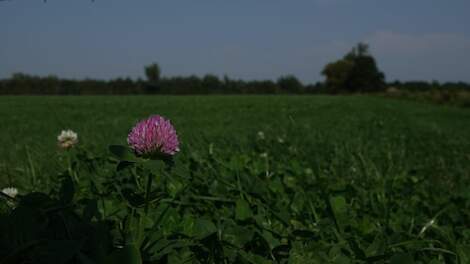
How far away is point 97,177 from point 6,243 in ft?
2.38

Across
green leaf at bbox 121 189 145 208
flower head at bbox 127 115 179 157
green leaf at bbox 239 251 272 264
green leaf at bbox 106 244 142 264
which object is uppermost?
flower head at bbox 127 115 179 157

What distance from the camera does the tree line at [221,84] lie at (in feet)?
140

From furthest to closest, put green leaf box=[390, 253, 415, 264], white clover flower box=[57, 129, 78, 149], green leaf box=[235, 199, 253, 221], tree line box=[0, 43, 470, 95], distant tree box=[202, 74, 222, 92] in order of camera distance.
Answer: distant tree box=[202, 74, 222, 92]
tree line box=[0, 43, 470, 95]
white clover flower box=[57, 129, 78, 149]
green leaf box=[235, 199, 253, 221]
green leaf box=[390, 253, 415, 264]

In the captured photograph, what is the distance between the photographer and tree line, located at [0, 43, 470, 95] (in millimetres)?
42688

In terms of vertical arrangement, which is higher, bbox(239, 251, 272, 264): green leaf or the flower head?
the flower head

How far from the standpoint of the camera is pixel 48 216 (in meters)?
0.88

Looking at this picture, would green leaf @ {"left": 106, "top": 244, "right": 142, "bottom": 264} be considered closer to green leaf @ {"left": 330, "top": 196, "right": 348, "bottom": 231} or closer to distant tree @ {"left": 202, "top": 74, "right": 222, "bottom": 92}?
green leaf @ {"left": 330, "top": 196, "right": 348, "bottom": 231}

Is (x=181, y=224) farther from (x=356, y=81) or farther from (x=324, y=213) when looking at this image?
(x=356, y=81)

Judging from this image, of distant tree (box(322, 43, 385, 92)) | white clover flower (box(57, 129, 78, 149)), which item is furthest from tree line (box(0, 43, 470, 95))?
white clover flower (box(57, 129, 78, 149))

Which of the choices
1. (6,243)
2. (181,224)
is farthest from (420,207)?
(6,243)

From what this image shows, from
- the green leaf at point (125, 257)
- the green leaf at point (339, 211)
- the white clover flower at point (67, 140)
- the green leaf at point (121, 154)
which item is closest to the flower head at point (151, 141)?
the green leaf at point (121, 154)

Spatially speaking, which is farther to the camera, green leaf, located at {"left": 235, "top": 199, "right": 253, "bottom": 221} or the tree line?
the tree line

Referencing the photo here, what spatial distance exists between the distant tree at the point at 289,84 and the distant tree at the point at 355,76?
10.0m

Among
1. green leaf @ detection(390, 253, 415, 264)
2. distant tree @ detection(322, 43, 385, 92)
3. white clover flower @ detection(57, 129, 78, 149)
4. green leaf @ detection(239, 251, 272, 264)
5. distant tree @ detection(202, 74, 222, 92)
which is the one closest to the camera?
green leaf @ detection(390, 253, 415, 264)
